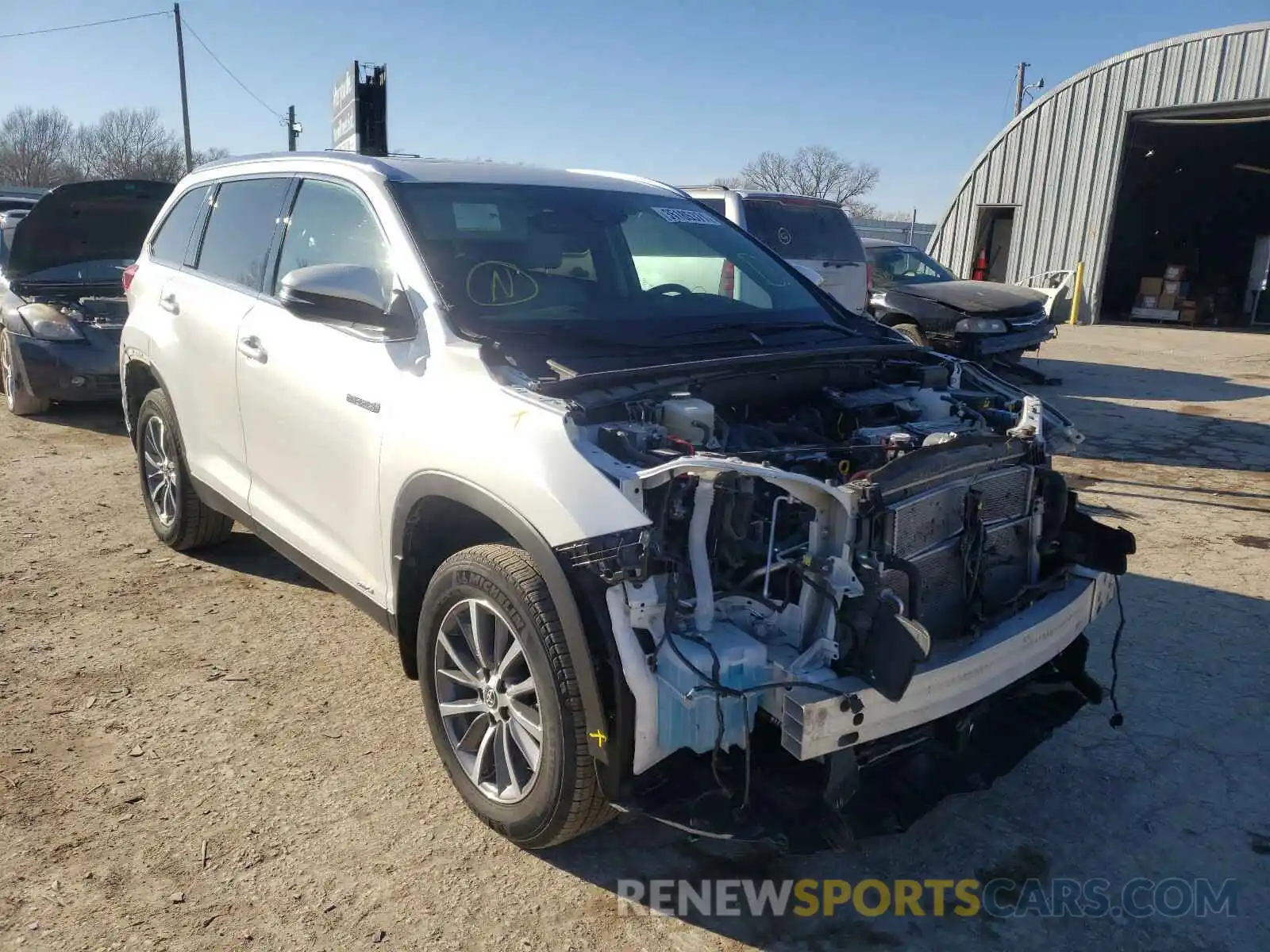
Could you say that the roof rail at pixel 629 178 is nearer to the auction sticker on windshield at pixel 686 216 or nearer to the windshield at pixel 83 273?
the auction sticker on windshield at pixel 686 216

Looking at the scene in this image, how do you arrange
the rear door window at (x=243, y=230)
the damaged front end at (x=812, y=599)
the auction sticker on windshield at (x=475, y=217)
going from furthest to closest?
the rear door window at (x=243, y=230) → the auction sticker on windshield at (x=475, y=217) → the damaged front end at (x=812, y=599)

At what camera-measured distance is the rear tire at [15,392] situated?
27.2 ft

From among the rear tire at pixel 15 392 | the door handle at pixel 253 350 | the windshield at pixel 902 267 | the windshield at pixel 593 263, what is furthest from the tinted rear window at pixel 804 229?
the rear tire at pixel 15 392

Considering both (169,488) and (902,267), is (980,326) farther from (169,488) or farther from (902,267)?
(169,488)

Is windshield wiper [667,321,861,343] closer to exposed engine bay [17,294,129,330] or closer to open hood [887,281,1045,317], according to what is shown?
exposed engine bay [17,294,129,330]

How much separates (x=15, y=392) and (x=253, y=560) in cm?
491

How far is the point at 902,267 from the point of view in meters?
12.6

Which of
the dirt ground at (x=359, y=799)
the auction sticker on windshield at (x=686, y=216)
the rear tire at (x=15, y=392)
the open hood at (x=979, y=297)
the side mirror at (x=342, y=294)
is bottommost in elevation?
the dirt ground at (x=359, y=799)

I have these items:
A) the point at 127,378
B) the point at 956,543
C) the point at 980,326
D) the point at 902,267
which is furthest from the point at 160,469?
the point at 902,267

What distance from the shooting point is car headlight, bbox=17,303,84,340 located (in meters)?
8.00

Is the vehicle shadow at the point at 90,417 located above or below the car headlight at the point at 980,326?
below

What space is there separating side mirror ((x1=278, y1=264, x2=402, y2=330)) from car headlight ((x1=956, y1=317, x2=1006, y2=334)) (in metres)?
8.84

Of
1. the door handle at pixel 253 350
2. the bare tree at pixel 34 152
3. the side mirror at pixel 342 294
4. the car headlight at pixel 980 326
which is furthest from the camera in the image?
the bare tree at pixel 34 152

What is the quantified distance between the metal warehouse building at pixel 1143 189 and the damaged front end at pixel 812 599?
773 inches
